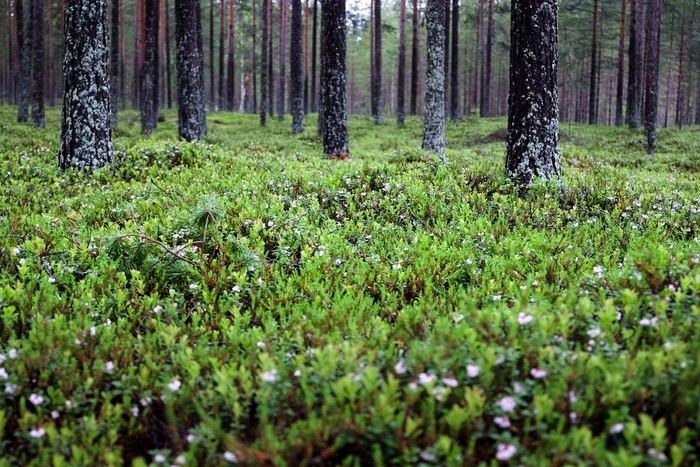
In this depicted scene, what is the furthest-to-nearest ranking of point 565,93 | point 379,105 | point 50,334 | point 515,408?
point 565,93 < point 379,105 < point 50,334 < point 515,408

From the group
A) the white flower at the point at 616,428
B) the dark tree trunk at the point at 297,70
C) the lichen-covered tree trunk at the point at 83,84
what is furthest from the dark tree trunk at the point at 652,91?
the white flower at the point at 616,428

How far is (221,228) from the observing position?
17.3 feet

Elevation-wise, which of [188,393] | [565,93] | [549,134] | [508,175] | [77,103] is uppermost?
[565,93]

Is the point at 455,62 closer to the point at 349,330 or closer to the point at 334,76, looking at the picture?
the point at 334,76

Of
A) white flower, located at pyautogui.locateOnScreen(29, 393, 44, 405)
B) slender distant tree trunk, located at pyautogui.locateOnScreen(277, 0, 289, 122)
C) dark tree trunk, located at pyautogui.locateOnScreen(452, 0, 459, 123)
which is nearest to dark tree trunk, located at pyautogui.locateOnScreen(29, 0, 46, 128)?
slender distant tree trunk, located at pyautogui.locateOnScreen(277, 0, 289, 122)

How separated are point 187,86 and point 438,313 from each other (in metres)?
13.5

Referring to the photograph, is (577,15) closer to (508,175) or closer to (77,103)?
(508,175)

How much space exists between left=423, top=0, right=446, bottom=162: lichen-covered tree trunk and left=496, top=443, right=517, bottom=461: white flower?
37.9 feet

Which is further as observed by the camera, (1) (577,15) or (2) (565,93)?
(2) (565,93)

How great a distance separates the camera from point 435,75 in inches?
549

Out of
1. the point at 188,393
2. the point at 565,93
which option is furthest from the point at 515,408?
the point at 565,93

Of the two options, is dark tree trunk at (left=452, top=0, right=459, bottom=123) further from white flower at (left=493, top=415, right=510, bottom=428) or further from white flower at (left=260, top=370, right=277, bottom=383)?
white flower at (left=493, top=415, right=510, bottom=428)

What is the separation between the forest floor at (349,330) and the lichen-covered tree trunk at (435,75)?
25.7 feet

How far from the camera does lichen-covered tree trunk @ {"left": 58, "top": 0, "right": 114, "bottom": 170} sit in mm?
8742
